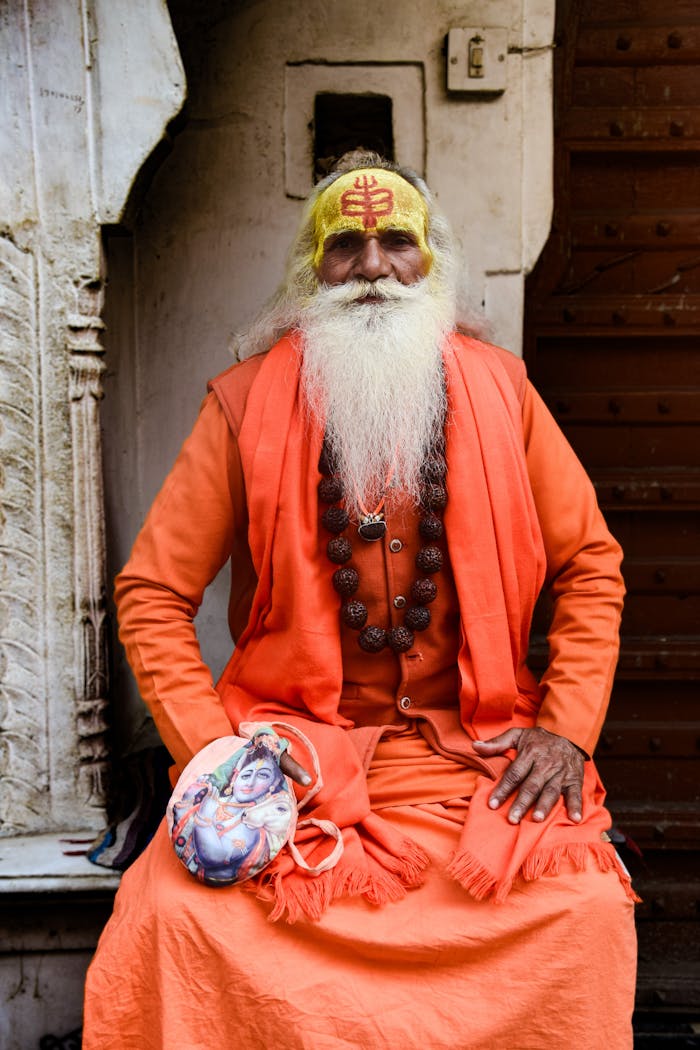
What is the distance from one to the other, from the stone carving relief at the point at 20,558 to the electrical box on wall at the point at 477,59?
4.51 feet

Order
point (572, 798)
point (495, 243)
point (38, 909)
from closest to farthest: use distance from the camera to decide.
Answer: point (572, 798) → point (38, 909) → point (495, 243)

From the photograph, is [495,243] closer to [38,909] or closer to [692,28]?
[692,28]

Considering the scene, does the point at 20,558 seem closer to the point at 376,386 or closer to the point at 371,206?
the point at 376,386

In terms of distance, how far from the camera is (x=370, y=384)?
2254mm

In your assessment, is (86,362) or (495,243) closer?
(86,362)

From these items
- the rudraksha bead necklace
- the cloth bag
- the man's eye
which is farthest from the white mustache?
Answer: the cloth bag

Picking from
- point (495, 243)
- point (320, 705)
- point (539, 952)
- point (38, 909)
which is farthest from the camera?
point (495, 243)

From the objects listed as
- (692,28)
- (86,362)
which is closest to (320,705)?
(86,362)

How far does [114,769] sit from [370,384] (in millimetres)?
1346

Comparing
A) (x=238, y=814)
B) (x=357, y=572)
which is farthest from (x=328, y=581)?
(x=238, y=814)

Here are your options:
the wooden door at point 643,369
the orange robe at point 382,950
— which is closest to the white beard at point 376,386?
the orange robe at point 382,950

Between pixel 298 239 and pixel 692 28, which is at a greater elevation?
pixel 692 28

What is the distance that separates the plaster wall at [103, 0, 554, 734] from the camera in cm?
290

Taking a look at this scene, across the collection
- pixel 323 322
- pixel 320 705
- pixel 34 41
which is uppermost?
pixel 34 41
